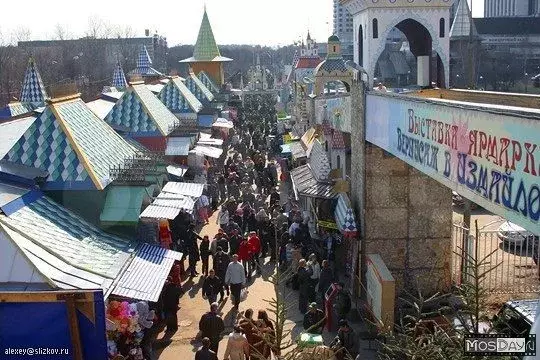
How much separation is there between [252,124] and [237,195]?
16339 mm

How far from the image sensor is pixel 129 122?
1742 cm

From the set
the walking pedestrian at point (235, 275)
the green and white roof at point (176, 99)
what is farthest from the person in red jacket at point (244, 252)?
the green and white roof at point (176, 99)

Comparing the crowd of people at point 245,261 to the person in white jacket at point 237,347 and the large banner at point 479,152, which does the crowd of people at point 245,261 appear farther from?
the large banner at point 479,152

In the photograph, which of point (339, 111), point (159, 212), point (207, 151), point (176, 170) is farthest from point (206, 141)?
point (159, 212)

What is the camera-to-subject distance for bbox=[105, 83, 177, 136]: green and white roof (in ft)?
56.7

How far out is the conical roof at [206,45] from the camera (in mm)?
39969

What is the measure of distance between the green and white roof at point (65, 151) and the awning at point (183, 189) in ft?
4.14

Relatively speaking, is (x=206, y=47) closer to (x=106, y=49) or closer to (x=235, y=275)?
(x=235, y=275)

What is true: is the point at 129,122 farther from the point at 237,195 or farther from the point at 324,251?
the point at 324,251

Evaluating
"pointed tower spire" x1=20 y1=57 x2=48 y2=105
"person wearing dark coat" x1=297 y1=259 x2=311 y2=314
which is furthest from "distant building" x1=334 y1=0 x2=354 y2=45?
"person wearing dark coat" x1=297 y1=259 x2=311 y2=314

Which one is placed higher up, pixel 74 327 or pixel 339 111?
pixel 339 111

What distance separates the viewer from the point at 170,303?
9.78 meters

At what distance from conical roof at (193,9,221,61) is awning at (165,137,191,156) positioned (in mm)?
23040

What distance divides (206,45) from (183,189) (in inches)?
1125
